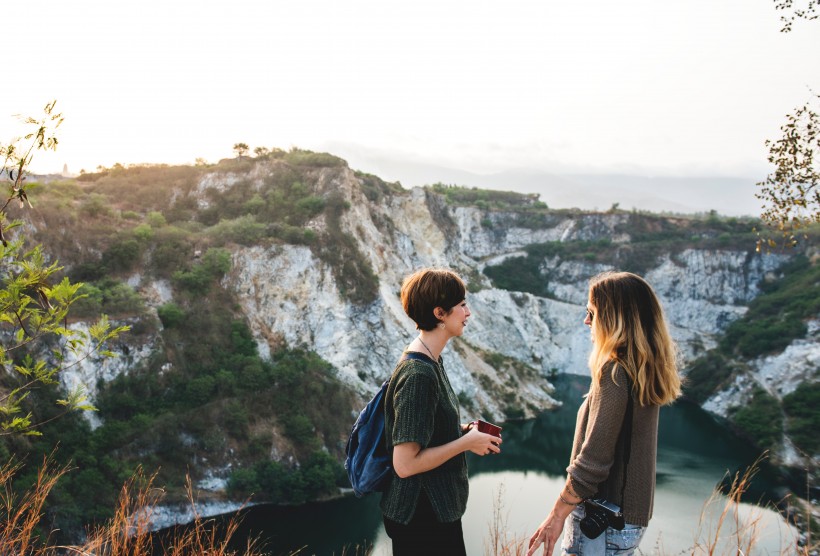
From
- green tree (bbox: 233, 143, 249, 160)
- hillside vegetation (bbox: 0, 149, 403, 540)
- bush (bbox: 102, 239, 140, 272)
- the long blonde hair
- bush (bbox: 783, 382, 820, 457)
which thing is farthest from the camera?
green tree (bbox: 233, 143, 249, 160)

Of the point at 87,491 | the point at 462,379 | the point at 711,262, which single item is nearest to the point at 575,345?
the point at 711,262


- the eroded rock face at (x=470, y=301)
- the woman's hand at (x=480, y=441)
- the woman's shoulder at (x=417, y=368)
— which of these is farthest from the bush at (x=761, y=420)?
the woman's shoulder at (x=417, y=368)

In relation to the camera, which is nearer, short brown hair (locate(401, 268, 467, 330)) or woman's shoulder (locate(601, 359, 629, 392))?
woman's shoulder (locate(601, 359, 629, 392))

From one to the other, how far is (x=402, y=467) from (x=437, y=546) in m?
0.44

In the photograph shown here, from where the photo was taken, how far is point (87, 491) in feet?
65.4

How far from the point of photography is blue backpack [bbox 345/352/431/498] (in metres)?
2.54

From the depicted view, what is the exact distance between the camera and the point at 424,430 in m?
2.35

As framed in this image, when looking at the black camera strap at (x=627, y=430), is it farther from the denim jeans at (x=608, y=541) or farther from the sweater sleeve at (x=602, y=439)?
the denim jeans at (x=608, y=541)

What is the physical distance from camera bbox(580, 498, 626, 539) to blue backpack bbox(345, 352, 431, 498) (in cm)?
88

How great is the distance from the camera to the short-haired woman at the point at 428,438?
237cm

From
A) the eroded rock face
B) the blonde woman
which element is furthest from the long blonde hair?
the eroded rock face

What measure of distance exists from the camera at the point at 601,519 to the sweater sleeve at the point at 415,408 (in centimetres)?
80

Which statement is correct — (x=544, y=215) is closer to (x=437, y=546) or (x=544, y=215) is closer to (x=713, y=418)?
(x=713, y=418)

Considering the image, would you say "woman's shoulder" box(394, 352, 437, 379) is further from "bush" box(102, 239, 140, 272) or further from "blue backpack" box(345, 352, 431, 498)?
"bush" box(102, 239, 140, 272)
